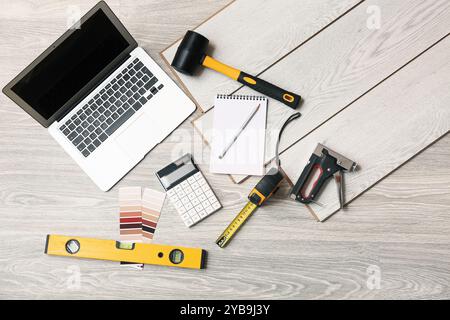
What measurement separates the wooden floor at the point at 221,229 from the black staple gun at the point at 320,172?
36 mm

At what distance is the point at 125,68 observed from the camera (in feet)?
3.82

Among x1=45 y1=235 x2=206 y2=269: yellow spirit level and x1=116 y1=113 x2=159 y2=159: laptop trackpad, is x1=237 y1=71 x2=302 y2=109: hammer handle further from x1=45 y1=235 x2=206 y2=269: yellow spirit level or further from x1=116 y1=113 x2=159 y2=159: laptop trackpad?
x1=45 y1=235 x2=206 y2=269: yellow spirit level

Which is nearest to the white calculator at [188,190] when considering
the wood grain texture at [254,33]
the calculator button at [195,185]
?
the calculator button at [195,185]

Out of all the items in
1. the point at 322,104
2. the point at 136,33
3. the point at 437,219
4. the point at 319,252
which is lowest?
the point at 319,252

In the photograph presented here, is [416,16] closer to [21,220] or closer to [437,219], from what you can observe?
[437,219]

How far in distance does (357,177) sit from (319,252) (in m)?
0.21

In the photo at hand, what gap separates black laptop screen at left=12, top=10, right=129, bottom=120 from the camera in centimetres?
101

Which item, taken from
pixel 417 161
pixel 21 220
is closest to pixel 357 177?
pixel 417 161

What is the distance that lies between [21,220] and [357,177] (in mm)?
862

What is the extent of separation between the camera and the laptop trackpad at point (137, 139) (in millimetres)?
1151

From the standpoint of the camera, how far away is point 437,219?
1.11m

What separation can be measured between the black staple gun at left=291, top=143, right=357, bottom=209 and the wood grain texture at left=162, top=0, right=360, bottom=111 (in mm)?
268

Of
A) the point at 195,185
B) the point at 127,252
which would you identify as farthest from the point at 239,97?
the point at 127,252
